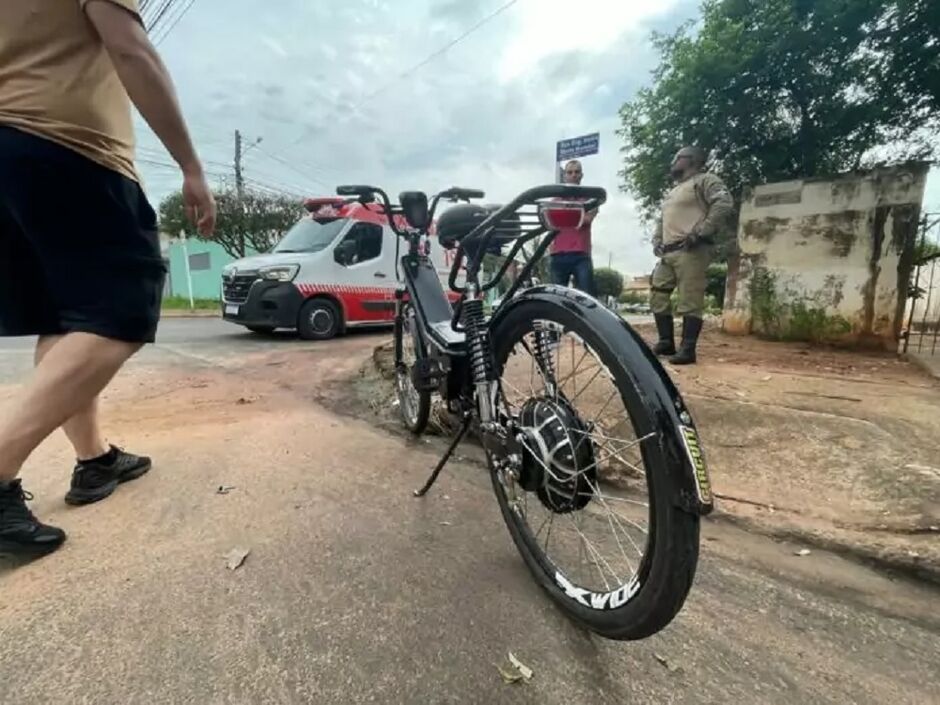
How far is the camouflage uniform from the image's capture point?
3688 millimetres

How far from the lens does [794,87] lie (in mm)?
5902

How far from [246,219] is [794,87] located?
17337mm

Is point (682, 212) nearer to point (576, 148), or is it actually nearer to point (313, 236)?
point (576, 148)

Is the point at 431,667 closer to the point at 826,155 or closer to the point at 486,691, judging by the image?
the point at 486,691

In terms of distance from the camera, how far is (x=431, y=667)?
3.72 ft

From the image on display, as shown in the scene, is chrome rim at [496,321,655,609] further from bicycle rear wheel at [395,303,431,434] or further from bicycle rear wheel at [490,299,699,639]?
bicycle rear wheel at [395,303,431,434]

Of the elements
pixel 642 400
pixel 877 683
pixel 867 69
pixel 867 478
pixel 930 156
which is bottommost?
pixel 877 683

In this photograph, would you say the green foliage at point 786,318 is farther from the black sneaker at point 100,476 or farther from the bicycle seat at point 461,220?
the black sneaker at point 100,476

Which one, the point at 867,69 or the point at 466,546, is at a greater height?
the point at 867,69

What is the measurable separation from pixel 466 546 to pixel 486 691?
1.88 ft

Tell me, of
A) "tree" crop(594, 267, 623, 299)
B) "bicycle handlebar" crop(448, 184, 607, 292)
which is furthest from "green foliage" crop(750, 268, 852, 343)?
"tree" crop(594, 267, 623, 299)

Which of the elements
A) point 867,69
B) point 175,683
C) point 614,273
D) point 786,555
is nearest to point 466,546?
point 175,683

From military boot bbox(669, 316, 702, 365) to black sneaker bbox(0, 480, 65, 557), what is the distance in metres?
3.61

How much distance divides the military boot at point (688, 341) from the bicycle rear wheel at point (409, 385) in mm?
2040
